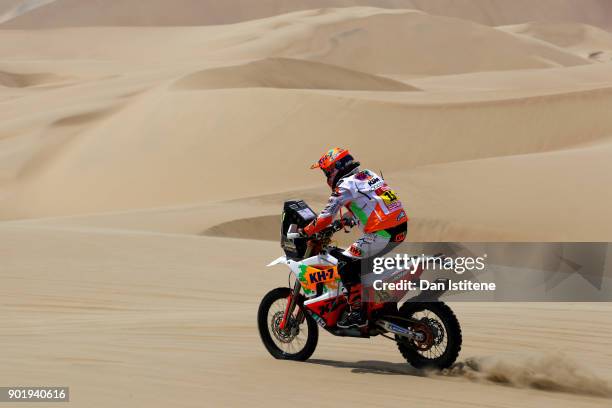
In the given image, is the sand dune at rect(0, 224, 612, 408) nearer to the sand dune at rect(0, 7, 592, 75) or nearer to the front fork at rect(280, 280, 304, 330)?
the front fork at rect(280, 280, 304, 330)

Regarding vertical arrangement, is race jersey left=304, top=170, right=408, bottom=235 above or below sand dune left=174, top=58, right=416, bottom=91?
below

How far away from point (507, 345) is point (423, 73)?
6702cm

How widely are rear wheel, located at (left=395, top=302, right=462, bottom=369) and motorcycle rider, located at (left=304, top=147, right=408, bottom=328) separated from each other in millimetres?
339

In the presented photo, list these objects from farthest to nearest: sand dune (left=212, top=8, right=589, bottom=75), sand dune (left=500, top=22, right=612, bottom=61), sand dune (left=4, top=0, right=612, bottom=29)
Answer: sand dune (left=500, top=22, right=612, bottom=61) < sand dune (left=4, top=0, right=612, bottom=29) < sand dune (left=212, top=8, right=589, bottom=75)

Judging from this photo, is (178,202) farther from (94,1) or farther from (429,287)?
(94,1)

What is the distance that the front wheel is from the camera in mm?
7445

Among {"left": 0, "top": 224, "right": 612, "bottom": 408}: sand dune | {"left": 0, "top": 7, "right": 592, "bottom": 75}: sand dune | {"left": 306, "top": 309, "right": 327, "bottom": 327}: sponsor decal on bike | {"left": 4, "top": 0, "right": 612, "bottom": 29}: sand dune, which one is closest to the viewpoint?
{"left": 0, "top": 224, "right": 612, "bottom": 408}: sand dune

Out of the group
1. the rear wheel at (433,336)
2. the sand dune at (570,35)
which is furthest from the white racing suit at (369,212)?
the sand dune at (570,35)

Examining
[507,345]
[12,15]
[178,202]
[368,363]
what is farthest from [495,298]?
[12,15]

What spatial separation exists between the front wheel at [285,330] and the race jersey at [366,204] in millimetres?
899

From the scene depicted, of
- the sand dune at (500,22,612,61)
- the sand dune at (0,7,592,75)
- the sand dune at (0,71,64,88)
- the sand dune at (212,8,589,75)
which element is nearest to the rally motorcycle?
the sand dune at (0,71,64,88)

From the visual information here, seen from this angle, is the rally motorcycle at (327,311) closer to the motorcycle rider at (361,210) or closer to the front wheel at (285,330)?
the front wheel at (285,330)

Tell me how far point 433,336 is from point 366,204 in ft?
3.11

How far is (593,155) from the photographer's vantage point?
26.5 m
